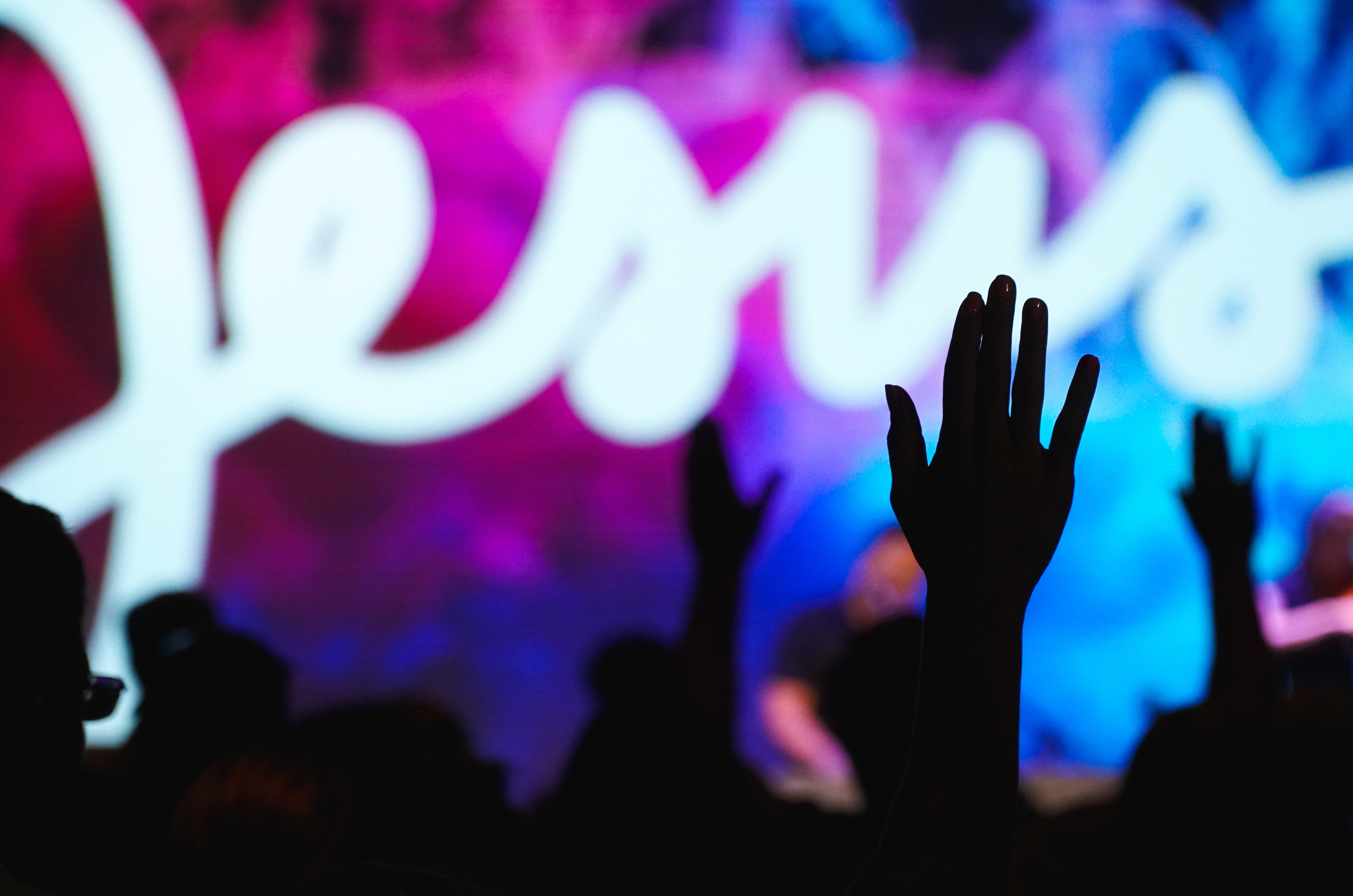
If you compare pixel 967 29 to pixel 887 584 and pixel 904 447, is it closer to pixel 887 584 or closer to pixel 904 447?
pixel 887 584

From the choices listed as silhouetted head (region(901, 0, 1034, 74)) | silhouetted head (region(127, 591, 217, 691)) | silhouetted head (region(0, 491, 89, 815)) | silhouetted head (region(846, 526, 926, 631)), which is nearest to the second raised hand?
silhouetted head (region(0, 491, 89, 815))

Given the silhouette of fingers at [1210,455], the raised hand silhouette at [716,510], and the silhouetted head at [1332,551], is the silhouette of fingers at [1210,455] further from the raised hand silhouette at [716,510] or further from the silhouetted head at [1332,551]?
the silhouetted head at [1332,551]

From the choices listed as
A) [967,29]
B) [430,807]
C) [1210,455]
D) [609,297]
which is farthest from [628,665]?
[967,29]

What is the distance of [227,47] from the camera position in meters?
5.20

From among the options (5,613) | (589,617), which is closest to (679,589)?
(589,617)

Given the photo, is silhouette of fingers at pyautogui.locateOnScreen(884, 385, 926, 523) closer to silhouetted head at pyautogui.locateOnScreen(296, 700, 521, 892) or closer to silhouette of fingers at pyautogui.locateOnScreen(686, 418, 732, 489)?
silhouetted head at pyautogui.locateOnScreen(296, 700, 521, 892)

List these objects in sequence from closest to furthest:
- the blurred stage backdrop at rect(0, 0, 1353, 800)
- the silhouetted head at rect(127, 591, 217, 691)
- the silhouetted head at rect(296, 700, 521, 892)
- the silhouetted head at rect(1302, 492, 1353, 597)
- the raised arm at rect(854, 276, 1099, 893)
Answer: the raised arm at rect(854, 276, 1099, 893), the silhouetted head at rect(296, 700, 521, 892), the silhouetted head at rect(127, 591, 217, 691), the silhouetted head at rect(1302, 492, 1353, 597), the blurred stage backdrop at rect(0, 0, 1353, 800)

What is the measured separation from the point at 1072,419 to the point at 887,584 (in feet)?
12.4

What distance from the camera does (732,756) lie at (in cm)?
155

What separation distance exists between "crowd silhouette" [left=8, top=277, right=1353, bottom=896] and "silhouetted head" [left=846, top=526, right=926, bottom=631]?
2384mm

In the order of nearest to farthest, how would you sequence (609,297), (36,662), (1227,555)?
(36,662)
(1227,555)
(609,297)

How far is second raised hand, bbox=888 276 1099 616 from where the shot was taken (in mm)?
822

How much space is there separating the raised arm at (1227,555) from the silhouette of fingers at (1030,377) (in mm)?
1072

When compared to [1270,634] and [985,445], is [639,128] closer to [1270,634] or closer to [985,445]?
[1270,634]
